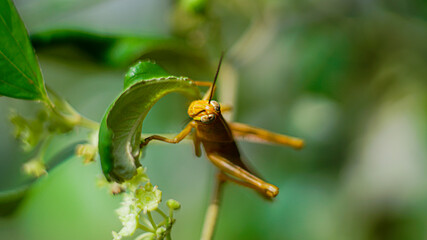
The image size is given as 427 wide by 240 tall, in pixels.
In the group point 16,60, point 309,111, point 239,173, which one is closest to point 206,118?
point 239,173

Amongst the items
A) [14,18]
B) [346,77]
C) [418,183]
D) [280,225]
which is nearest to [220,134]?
[14,18]

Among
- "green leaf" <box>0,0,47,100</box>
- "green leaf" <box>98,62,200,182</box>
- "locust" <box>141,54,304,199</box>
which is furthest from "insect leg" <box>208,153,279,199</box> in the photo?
"green leaf" <box>0,0,47,100</box>

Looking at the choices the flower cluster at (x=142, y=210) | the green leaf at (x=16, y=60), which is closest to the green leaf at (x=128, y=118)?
the flower cluster at (x=142, y=210)

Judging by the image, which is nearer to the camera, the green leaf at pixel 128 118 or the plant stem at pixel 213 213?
the green leaf at pixel 128 118

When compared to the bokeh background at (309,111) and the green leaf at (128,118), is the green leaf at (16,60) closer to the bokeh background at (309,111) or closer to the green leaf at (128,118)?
the green leaf at (128,118)

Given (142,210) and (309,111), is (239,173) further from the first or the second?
(309,111)

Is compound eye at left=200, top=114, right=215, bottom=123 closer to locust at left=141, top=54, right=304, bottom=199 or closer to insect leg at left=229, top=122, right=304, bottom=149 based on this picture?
locust at left=141, top=54, right=304, bottom=199
